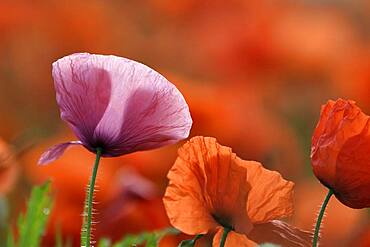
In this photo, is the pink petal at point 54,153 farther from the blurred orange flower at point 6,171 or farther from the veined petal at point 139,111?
the blurred orange flower at point 6,171

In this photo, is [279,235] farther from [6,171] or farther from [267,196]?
[6,171]

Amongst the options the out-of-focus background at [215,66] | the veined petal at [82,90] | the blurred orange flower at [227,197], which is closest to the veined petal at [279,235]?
the blurred orange flower at [227,197]

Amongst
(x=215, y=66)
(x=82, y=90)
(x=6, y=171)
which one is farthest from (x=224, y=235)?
(x=215, y=66)

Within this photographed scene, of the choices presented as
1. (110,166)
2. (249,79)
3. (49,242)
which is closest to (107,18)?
(249,79)

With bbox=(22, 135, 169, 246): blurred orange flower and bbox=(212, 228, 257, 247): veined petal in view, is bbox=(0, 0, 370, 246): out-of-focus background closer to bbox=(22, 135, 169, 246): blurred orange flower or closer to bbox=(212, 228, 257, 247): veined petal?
bbox=(22, 135, 169, 246): blurred orange flower

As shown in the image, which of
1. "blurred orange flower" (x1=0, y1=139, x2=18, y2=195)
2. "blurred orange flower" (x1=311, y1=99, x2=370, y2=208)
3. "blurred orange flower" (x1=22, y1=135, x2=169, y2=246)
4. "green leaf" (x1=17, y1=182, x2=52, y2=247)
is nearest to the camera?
"blurred orange flower" (x1=311, y1=99, x2=370, y2=208)

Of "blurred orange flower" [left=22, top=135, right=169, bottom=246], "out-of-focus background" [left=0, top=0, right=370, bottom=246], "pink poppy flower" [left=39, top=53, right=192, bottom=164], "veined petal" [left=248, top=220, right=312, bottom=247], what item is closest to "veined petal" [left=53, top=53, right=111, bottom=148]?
"pink poppy flower" [left=39, top=53, right=192, bottom=164]
